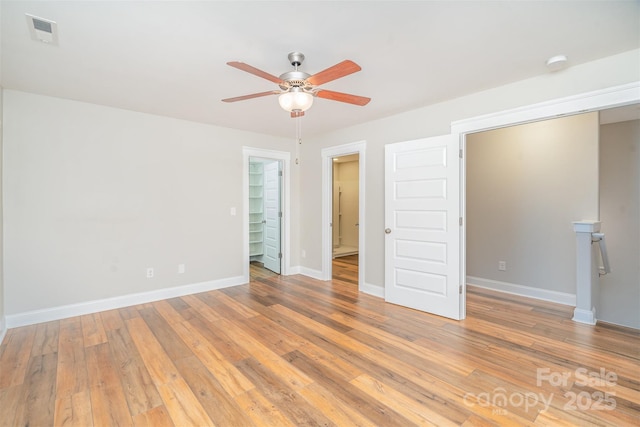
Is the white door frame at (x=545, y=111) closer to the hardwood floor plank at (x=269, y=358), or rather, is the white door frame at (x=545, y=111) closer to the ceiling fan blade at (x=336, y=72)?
the ceiling fan blade at (x=336, y=72)

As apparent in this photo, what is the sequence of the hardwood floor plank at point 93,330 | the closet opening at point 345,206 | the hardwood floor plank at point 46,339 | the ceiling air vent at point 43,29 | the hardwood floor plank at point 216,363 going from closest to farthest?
the ceiling air vent at point 43,29 < the hardwood floor plank at point 216,363 < the hardwood floor plank at point 46,339 < the hardwood floor plank at point 93,330 < the closet opening at point 345,206

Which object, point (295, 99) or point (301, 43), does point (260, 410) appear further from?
point (301, 43)

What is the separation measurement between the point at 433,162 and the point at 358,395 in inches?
101

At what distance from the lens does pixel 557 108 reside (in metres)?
2.70

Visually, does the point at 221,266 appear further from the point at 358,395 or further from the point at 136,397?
the point at 358,395

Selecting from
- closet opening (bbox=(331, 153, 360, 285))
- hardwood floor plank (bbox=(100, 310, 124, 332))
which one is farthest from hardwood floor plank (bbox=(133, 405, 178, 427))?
closet opening (bbox=(331, 153, 360, 285))

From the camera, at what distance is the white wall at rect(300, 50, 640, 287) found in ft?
8.20

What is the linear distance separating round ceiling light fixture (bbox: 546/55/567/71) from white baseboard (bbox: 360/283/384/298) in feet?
10.0

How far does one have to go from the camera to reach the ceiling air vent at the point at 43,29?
1.94 metres

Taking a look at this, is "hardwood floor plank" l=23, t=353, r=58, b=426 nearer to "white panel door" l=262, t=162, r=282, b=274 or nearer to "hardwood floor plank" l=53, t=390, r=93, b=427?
"hardwood floor plank" l=53, t=390, r=93, b=427

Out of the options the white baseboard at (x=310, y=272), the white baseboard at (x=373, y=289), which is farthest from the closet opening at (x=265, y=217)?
the white baseboard at (x=373, y=289)

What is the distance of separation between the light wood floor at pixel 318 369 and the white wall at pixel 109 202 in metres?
0.53

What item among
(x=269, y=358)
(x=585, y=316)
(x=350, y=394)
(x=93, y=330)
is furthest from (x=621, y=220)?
(x=93, y=330)

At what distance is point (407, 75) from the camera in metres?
2.76
